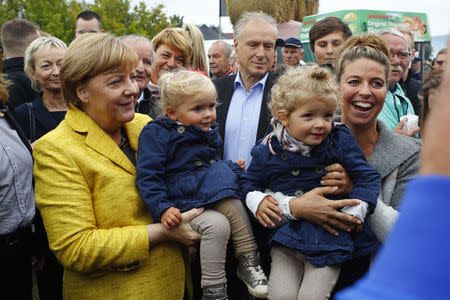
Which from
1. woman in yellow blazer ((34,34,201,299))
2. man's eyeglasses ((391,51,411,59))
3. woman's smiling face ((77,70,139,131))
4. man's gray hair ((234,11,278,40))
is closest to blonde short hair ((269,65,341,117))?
woman in yellow blazer ((34,34,201,299))

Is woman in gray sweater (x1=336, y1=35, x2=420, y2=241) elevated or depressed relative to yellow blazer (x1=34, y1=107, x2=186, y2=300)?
elevated

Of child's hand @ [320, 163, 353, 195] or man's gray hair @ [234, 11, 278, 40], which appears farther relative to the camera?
man's gray hair @ [234, 11, 278, 40]

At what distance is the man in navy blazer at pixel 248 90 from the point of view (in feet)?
11.9

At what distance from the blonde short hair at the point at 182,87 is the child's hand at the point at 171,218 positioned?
77 cm

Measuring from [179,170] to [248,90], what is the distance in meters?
1.51

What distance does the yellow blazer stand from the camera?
2342 mm

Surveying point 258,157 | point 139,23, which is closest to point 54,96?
point 258,157

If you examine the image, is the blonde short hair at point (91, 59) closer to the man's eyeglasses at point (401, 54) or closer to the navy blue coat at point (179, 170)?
the navy blue coat at point (179, 170)

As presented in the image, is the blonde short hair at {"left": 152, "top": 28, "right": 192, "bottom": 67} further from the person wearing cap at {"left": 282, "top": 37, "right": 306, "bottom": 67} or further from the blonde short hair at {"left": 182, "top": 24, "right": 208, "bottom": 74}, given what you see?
the person wearing cap at {"left": 282, "top": 37, "right": 306, "bottom": 67}

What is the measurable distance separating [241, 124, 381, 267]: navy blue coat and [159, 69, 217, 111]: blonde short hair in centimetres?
59

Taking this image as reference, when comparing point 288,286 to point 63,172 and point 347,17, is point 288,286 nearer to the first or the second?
point 63,172

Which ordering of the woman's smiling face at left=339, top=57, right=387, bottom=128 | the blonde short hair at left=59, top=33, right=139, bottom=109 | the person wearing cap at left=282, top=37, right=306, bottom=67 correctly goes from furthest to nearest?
the person wearing cap at left=282, top=37, right=306, bottom=67, the woman's smiling face at left=339, top=57, right=387, bottom=128, the blonde short hair at left=59, top=33, right=139, bottom=109

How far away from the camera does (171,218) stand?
7.95ft

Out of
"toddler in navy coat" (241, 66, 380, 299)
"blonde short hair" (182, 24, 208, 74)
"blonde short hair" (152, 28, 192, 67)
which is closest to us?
"toddler in navy coat" (241, 66, 380, 299)
